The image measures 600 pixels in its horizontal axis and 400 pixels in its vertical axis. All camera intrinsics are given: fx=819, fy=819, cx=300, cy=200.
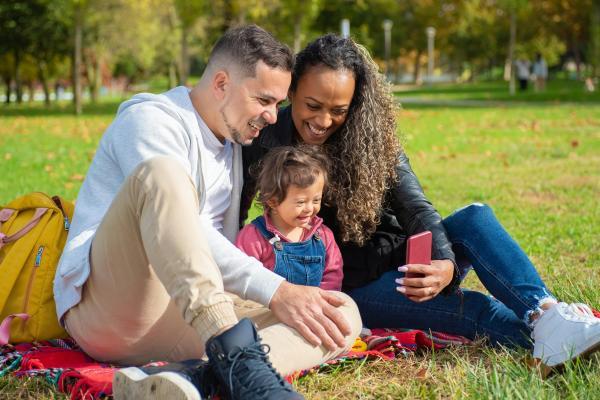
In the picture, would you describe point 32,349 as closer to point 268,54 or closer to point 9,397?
point 9,397

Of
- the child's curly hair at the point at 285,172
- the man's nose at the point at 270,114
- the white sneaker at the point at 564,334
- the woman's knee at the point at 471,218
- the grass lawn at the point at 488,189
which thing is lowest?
the grass lawn at the point at 488,189

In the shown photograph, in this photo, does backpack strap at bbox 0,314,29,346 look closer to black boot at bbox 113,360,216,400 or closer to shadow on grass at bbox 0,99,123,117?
black boot at bbox 113,360,216,400

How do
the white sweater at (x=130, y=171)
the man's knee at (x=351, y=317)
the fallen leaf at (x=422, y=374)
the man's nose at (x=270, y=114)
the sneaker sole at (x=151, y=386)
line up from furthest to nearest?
the man's nose at (x=270, y=114)
the man's knee at (x=351, y=317)
the fallen leaf at (x=422, y=374)
the white sweater at (x=130, y=171)
the sneaker sole at (x=151, y=386)

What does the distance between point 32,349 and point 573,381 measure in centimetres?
213

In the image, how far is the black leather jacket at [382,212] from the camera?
12.5ft

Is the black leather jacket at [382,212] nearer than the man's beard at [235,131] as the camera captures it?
No

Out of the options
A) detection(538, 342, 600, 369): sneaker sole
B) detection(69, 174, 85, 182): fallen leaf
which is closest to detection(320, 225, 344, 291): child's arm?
detection(538, 342, 600, 369): sneaker sole

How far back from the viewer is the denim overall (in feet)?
11.7

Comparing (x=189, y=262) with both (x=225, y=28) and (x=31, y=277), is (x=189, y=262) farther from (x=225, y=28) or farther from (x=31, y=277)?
(x=225, y=28)

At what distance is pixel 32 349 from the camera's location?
3.38 metres

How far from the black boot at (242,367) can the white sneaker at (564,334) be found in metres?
1.14

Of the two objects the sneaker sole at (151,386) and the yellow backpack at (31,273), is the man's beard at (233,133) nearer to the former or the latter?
the yellow backpack at (31,273)

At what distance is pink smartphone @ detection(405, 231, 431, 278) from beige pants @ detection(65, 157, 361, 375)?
537 millimetres

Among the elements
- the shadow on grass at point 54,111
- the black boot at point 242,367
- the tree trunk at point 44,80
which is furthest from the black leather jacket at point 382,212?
the tree trunk at point 44,80
